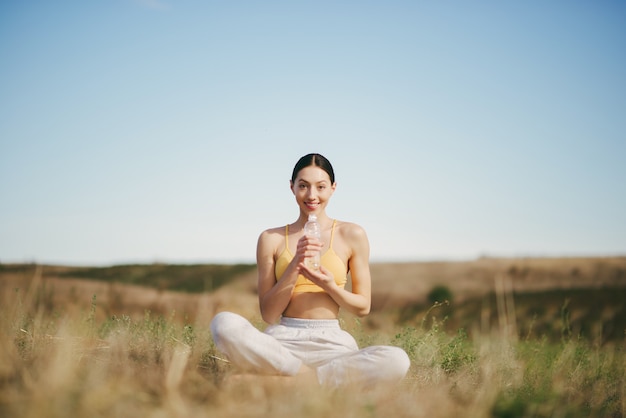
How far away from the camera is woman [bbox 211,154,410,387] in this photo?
14.5ft

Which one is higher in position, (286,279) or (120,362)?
(286,279)

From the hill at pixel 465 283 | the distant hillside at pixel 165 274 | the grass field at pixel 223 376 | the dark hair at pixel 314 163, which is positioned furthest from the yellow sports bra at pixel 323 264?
the distant hillside at pixel 165 274

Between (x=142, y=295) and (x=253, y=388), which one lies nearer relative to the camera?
(x=253, y=388)

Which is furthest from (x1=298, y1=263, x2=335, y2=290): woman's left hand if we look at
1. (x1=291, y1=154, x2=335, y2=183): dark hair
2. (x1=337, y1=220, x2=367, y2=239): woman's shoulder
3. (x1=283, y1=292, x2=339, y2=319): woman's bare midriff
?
(x1=291, y1=154, x2=335, y2=183): dark hair

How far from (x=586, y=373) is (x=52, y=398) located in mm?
5759

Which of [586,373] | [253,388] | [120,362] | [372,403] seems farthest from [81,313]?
[586,373]

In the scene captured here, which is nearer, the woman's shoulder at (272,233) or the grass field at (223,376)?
the grass field at (223,376)

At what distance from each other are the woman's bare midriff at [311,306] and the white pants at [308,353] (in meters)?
0.05

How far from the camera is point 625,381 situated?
6184mm

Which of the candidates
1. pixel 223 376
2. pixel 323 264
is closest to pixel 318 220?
pixel 323 264

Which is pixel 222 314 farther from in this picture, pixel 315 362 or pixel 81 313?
pixel 81 313

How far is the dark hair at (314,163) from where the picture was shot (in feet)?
16.3

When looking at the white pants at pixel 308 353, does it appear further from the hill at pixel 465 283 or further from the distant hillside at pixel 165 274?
the distant hillside at pixel 165 274

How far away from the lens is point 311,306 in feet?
15.6
